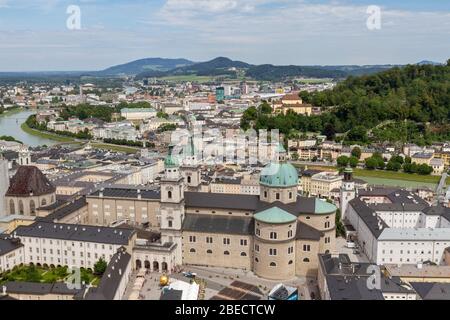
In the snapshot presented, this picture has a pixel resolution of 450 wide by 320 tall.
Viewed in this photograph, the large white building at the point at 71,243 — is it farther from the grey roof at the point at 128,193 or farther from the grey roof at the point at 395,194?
the grey roof at the point at 395,194

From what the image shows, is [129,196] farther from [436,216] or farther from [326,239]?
[436,216]

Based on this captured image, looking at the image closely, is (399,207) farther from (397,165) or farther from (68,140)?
(68,140)

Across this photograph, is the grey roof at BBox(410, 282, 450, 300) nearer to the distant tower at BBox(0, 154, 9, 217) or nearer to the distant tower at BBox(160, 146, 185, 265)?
the distant tower at BBox(160, 146, 185, 265)

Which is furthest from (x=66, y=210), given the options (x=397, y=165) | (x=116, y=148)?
(x=116, y=148)

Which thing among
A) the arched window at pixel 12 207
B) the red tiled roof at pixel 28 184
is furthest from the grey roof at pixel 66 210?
the arched window at pixel 12 207

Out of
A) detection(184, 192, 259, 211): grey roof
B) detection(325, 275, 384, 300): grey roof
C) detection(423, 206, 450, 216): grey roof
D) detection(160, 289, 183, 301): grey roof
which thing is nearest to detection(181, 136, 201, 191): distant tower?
detection(184, 192, 259, 211): grey roof

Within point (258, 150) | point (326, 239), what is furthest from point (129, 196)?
point (258, 150)
